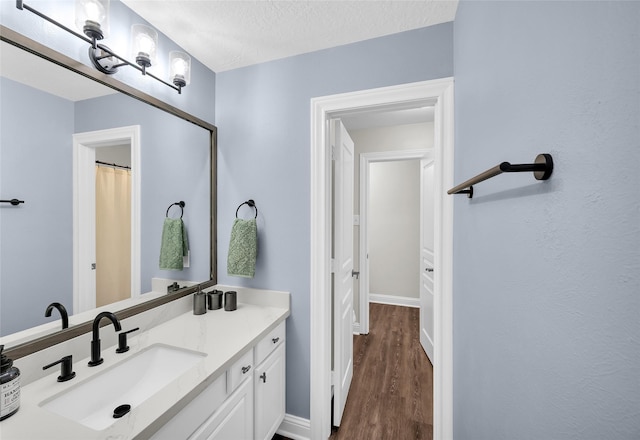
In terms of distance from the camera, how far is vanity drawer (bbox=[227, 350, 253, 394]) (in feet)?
3.69

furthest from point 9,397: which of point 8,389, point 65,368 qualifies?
point 65,368

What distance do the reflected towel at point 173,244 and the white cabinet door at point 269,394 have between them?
2.51 ft

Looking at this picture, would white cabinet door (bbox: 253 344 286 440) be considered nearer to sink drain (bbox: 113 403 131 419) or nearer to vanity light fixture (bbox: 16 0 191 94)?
sink drain (bbox: 113 403 131 419)

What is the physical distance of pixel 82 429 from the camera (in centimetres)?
71

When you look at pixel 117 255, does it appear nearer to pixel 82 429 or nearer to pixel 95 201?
pixel 95 201

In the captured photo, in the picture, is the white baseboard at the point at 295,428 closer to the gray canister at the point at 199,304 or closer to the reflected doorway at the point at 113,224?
the gray canister at the point at 199,304

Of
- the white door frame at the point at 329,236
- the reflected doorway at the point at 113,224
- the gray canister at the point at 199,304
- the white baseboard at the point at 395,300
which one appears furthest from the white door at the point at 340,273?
the white baseboard at the point at 395,300

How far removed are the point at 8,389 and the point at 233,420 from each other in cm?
75

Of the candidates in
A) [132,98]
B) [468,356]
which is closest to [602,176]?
[468,356]

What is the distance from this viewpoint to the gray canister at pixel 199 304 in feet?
5.19

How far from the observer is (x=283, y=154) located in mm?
1671

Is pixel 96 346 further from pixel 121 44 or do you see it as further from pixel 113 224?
pixel 121 44

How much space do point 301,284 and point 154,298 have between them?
0.80 m

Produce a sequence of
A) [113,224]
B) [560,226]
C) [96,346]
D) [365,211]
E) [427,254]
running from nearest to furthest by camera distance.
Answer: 1. [560,226]
2. [96,346]
3. [113,224]
4. [427,254]
5. [365,211]
